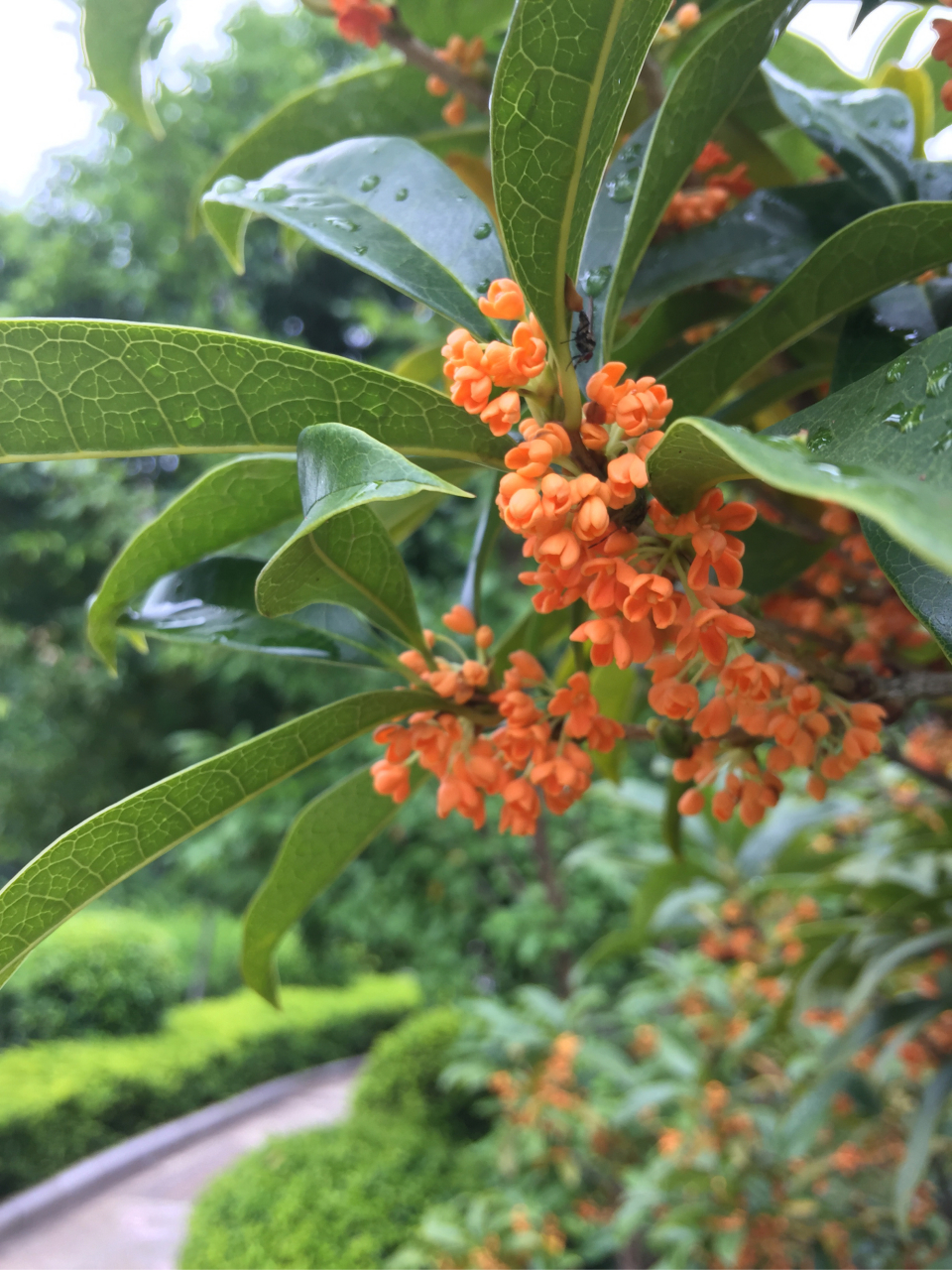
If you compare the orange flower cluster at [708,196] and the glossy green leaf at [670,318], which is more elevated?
the orange flower cluster at [708,196]

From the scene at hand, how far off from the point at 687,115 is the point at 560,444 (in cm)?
29

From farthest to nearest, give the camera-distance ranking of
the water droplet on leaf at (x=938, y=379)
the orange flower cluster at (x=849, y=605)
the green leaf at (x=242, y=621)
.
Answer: the orange flower cluster at (x=849, y=605)
the green leaf at (x=242, y=621)
the water droplet on leaf at (x=938, y=379)

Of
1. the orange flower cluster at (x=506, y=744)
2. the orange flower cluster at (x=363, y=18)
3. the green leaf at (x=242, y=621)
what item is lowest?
the orange flower cluster at (x=506, y=744)

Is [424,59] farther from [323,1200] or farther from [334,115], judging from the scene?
[323,1200]

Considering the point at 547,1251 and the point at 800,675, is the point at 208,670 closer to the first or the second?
the point at 547,1251

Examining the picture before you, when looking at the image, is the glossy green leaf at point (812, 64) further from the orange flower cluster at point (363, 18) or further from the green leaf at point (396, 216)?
the green leaf at point (396, 216)

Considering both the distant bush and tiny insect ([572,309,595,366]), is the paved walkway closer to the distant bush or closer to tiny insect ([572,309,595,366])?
the distant bush

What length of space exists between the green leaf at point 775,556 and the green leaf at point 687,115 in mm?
320

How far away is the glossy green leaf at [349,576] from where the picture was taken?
1.52ft

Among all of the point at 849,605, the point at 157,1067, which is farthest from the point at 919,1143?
the point at 157,1067

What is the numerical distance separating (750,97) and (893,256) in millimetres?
472

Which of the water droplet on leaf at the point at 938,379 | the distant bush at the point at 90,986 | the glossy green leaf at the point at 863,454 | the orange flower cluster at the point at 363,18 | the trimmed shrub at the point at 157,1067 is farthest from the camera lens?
the distant bush at the point at 90,986

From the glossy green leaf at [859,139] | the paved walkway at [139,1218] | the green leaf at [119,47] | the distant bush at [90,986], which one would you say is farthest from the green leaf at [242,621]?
the distant bush at [90,986]

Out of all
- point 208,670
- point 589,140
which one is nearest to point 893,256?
point 589,140
